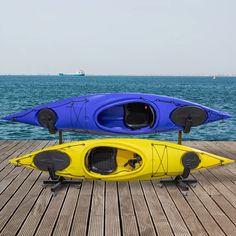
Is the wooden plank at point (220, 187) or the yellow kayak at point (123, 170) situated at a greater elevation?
the yellow kayak at point (123, 170)

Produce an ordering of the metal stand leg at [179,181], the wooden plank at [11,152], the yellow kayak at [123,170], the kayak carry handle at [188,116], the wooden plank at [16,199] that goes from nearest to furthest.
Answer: the wooden plank at [16,199] → the yellow kayak at [123,170] → the metal stand leg at [179,181] → the kayak carry handle at [188,116] → the wooden plank at [11,152]

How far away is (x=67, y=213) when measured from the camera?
479 centimetres

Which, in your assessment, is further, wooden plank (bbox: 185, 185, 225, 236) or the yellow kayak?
the yellow kayak

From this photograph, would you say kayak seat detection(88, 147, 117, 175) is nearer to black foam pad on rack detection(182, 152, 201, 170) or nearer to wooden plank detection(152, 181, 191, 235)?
wooden plank detection(152, 181, 191, 235)

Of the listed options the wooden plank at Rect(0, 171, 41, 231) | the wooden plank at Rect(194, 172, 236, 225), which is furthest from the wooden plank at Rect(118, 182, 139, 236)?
the wooden plank at Rect(0, 171, 41, 231)

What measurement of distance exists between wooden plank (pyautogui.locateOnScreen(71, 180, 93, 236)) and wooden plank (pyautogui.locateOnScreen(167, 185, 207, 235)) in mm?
1377

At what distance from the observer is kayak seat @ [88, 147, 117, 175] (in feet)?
19.4

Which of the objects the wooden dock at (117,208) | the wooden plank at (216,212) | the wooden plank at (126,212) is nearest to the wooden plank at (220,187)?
the wooden dock at (117,208)

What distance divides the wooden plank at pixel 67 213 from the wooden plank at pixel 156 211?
1.17m

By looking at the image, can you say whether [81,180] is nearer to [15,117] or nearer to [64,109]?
[64,109]

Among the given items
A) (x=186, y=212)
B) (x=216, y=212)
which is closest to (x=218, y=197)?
(x=216, y=212)

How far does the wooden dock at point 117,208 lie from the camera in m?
4.31

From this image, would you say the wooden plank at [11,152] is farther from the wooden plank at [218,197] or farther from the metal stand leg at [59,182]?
the wooden plank at [218,197]

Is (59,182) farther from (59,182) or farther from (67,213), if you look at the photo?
(67,213)
